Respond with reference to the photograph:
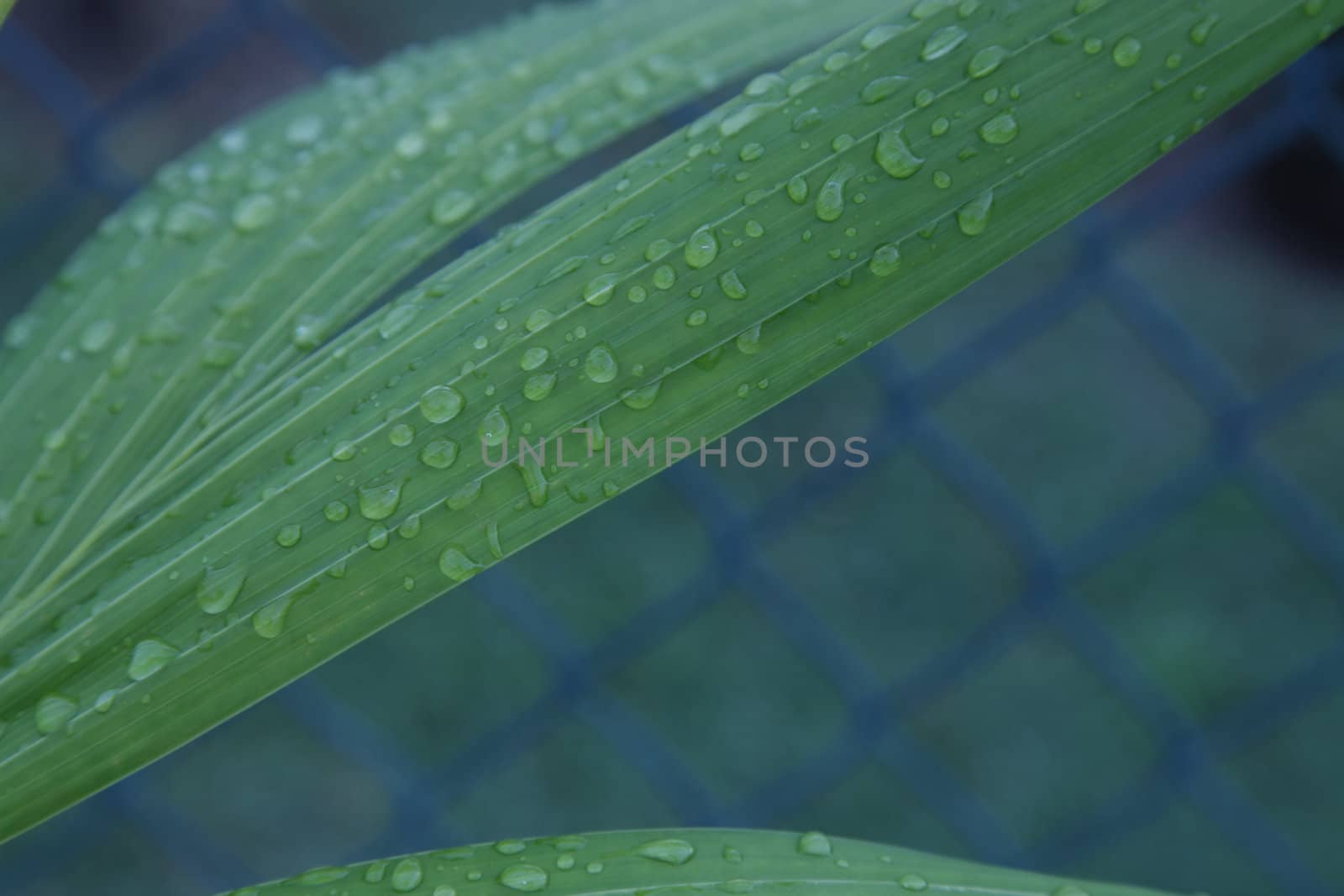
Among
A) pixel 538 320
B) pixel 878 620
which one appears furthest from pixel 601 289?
pixel 878 620

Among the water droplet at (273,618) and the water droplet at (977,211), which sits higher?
the water droplet at (273,618)

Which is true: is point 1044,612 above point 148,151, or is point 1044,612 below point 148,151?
below

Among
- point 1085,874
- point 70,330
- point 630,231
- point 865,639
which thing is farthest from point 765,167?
point 1085,874

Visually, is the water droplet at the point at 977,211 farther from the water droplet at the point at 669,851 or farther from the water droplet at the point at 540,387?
the water droplet at the point at 669,851

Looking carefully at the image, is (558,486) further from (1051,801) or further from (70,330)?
(1051,801)

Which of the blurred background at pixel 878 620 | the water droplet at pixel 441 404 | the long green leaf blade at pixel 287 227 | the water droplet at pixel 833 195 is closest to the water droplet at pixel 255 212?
the long green leaf blade at pixel 287 227

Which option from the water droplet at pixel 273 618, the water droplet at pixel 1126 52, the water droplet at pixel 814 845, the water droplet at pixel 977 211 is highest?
the water droplet at pixel 1126 52
